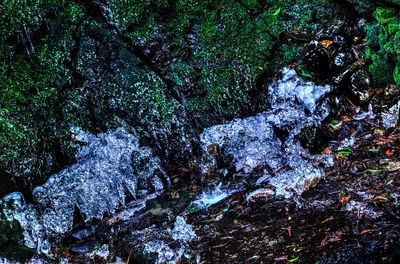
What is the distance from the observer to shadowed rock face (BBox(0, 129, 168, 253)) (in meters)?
4.12

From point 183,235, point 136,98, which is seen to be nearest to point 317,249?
point 183,235

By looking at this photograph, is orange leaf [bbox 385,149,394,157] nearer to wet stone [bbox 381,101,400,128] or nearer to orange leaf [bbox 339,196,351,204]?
wet stone [bbox 381,101,400,128]

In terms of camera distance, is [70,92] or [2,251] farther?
[70,92]

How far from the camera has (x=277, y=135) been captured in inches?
189

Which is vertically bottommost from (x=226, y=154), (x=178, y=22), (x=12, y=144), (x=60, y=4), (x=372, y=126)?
(x=372, y=126)

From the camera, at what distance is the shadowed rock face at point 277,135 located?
14.7 feet

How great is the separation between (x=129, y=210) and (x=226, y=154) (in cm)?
142

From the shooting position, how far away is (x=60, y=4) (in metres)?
4.52

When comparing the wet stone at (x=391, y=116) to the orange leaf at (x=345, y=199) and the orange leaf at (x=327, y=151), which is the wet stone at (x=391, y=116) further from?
the orange leaf at (x=345, y=199)

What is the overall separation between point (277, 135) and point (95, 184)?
243cm

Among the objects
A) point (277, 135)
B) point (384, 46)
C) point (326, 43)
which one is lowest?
point (277, 135)

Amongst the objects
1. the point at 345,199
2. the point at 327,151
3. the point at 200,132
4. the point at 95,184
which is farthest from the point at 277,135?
the point at 95,184

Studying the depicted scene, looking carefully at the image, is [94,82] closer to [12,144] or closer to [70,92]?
[70,92]

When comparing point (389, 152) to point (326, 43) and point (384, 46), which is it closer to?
point (384, 46)
